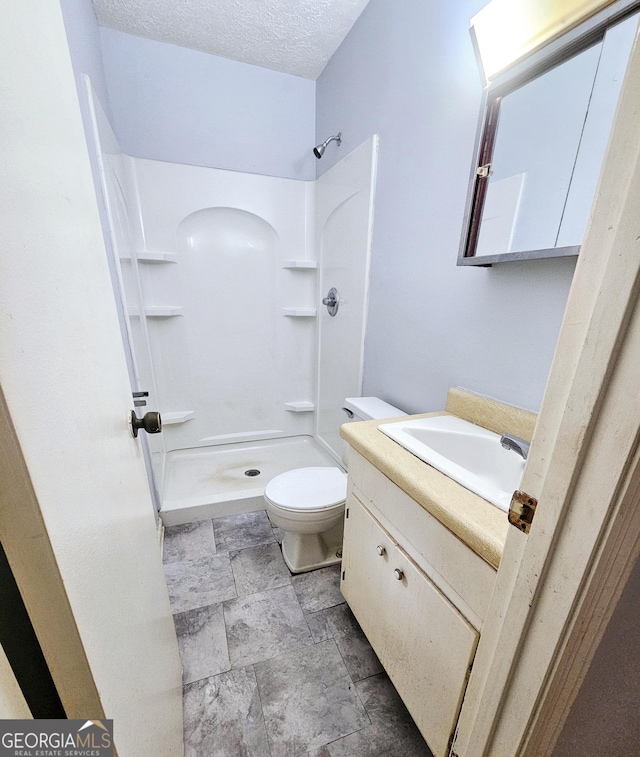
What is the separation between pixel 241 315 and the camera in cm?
237

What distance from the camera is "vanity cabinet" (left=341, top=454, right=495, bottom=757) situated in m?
0.64

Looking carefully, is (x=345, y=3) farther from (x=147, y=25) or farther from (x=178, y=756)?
(x=178, y=756)

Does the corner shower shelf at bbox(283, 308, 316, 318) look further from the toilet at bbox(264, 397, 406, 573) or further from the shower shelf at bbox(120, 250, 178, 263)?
the toilet at bbox(264, 397, 406, 573)

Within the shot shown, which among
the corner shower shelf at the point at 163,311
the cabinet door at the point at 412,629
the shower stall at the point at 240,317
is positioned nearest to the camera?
the cabinet door at the point at 412,629

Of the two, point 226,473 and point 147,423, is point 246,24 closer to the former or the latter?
point 147,423

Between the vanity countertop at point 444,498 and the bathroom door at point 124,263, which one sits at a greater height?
the bathroom door at point 124,263

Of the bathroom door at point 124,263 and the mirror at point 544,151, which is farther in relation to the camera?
the bathroom door at point 124,263

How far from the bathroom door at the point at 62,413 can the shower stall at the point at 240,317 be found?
1.09 metres

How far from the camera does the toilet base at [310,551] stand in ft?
4.83

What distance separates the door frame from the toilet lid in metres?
0.93

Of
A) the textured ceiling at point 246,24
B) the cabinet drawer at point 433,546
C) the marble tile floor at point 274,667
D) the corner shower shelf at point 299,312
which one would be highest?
the textured ceiling at point 246,24

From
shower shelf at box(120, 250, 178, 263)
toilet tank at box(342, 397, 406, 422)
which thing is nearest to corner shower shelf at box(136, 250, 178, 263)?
shower shelf at box(120, 250, 178, 263)

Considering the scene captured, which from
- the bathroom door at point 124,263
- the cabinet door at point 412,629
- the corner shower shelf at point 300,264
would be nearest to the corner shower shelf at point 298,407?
the bathroom door at point 124,263

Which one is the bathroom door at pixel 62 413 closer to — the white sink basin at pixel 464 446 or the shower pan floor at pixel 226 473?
the white sink basin at pixel 464 446
